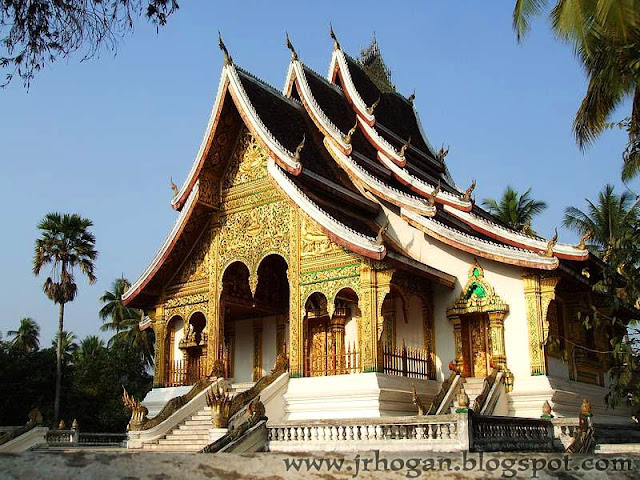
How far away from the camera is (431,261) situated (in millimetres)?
13789

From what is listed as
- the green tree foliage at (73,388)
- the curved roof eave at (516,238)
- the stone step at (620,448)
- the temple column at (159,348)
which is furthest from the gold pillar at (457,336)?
the green tree foliage at (73,388)

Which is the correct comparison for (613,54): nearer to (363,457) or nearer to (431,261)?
(431,261)

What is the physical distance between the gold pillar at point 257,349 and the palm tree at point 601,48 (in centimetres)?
764

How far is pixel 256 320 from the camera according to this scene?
15.9 m

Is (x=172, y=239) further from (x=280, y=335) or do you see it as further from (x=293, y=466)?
(x=293, y=466)

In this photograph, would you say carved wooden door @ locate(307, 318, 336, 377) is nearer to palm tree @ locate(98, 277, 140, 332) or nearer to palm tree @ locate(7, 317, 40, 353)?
palm tree @ locate(98, 277, 140, 332)

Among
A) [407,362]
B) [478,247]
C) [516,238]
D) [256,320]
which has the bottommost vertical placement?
[407,362]

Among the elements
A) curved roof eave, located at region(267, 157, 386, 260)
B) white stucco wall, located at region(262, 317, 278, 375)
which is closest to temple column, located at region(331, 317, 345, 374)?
white stucco wall, located at region(262, 317, 278, 375)

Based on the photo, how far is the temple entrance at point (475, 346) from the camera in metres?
13.1

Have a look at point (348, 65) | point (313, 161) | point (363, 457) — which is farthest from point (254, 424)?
point (348, 65)

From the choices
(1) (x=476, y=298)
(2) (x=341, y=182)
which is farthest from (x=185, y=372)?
(1) (x=476, y=298)

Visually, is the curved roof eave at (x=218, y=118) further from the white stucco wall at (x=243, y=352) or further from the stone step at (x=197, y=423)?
the stone step at (x=197, y=423)

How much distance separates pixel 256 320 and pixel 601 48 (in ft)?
28.9

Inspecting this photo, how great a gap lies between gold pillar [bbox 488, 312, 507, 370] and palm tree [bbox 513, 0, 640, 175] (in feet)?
11.9
